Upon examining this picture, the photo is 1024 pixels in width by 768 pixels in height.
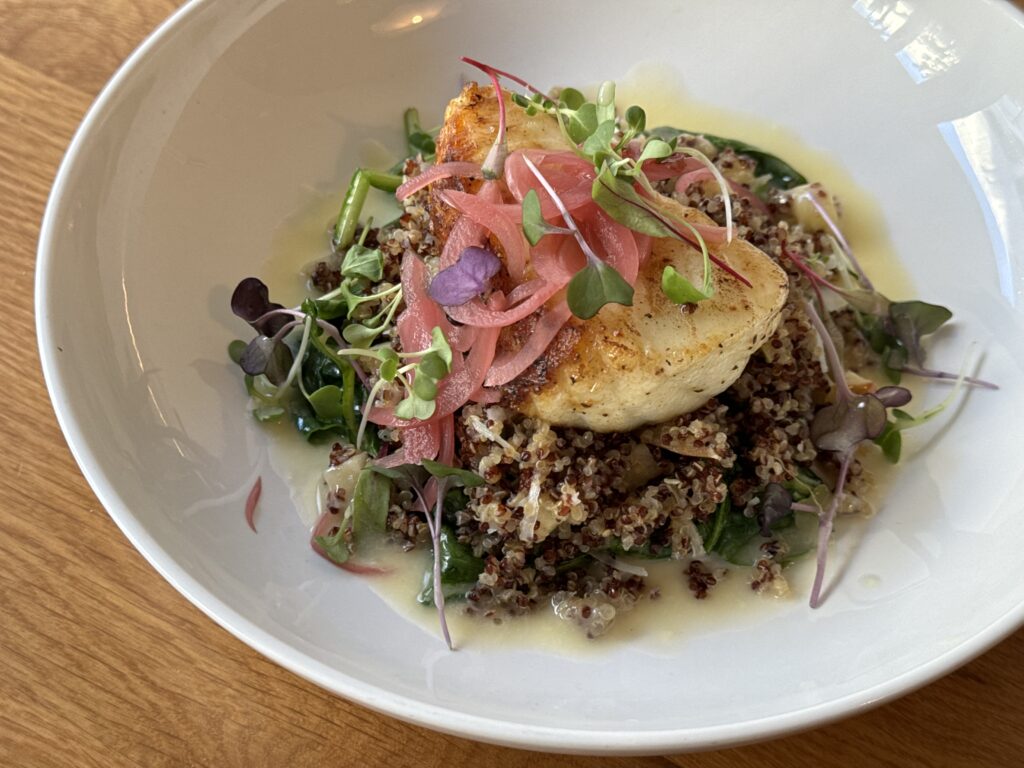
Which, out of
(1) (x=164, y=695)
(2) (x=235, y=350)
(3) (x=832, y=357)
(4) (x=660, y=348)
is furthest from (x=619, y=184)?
(1) (x=164, y=695)

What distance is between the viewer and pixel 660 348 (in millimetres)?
1880

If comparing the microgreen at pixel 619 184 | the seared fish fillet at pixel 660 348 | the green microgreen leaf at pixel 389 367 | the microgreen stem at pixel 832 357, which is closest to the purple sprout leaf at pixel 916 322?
the microgreen stem at pixel 832 357

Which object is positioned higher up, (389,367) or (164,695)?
(389,367)

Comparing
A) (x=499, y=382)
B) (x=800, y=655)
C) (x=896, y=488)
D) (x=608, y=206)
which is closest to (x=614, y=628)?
(x=800, y=655)

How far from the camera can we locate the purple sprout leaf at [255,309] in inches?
91.4

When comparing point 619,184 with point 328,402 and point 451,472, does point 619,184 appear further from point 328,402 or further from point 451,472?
point 328,402

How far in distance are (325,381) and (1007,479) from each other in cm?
169

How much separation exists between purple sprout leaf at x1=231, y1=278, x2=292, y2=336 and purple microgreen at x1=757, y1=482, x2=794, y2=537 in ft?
4.24

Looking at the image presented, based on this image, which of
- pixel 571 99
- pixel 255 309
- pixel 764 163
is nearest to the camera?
pixel 571 99

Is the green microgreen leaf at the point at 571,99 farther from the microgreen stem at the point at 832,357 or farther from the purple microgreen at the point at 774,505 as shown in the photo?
the purple microgreen at the point at 774,505

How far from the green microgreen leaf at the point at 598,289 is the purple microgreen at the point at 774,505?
65cm

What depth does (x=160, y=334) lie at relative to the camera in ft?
7.29

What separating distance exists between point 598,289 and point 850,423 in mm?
777

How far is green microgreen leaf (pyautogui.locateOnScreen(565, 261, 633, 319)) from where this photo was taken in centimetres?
181
